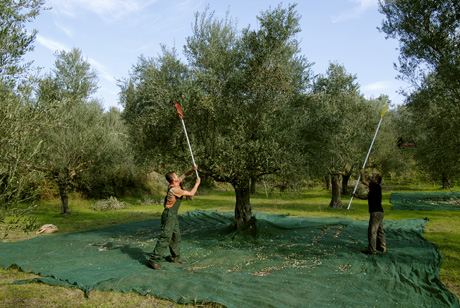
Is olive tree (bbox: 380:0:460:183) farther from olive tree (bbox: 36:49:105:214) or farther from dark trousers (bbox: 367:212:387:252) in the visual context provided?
olive tree (bbox: 36:49:105:214)

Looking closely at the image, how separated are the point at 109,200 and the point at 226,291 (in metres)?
18.8

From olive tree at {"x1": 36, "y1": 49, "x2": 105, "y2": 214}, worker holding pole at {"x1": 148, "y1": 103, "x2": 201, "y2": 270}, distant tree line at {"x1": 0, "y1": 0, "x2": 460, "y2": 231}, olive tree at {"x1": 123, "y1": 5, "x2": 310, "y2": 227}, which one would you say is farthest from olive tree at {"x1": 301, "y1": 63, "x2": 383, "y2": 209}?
olive tree at {"x1": 36, "y1": 49, "x2": 105, "y2": 214}

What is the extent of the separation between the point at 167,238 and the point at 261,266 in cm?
274

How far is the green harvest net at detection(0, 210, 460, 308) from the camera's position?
6680 millimetres

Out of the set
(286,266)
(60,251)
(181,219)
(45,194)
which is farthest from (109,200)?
(286,266)

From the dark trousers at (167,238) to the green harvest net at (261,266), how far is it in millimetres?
392

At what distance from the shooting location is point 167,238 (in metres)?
9.13

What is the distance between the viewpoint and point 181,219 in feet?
56.7

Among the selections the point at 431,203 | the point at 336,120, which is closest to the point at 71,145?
the point at 336,120

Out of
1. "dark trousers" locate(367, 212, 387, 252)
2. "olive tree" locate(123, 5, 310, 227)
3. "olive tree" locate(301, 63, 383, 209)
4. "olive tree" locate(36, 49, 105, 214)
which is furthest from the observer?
"olive tree" locate(36, 49, 105, 214)

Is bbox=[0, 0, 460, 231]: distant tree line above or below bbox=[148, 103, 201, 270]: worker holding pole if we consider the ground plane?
above

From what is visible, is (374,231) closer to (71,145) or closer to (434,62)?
(434,62)

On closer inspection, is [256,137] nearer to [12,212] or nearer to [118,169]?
[12,212]

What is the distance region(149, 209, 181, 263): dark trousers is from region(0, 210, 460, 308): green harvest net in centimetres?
39
